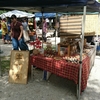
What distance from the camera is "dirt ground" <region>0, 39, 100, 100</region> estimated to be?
13.3ft

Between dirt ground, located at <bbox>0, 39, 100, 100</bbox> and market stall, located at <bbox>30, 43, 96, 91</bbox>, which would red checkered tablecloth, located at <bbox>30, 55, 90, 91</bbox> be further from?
dirt ground, located at <bbox>0, 39, 100, 100</bbox>

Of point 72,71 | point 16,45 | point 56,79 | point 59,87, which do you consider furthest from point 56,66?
point 16,45

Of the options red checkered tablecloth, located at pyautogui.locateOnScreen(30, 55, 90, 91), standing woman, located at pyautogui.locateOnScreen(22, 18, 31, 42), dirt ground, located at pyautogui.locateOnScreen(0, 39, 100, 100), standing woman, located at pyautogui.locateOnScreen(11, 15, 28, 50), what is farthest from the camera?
standing woman, located at pyautogui.locateOnScreen(22, 18, 31, 42)

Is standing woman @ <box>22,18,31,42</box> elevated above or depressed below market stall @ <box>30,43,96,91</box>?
above

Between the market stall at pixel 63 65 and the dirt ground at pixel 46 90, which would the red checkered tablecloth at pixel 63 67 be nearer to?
the market stall at pixel 63 65

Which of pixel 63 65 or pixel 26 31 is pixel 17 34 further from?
pixel 26 31

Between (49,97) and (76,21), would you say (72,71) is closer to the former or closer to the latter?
(49,97)

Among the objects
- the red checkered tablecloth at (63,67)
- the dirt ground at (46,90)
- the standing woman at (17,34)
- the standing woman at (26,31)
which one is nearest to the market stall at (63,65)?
the red checkered tablecloth at (63,67)

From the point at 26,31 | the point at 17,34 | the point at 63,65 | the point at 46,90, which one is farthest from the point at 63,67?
the point at 26,31

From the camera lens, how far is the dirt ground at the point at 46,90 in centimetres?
407

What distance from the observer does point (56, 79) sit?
5113mm

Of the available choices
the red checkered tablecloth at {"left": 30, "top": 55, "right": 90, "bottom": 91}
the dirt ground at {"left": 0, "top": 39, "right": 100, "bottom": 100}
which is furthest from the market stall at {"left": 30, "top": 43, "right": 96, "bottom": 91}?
the dirt ground at {"left": 0, "top": 39, "right": 100, "bottom": 100}

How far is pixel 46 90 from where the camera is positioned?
4422 mm

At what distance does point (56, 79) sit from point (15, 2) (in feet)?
7.98
